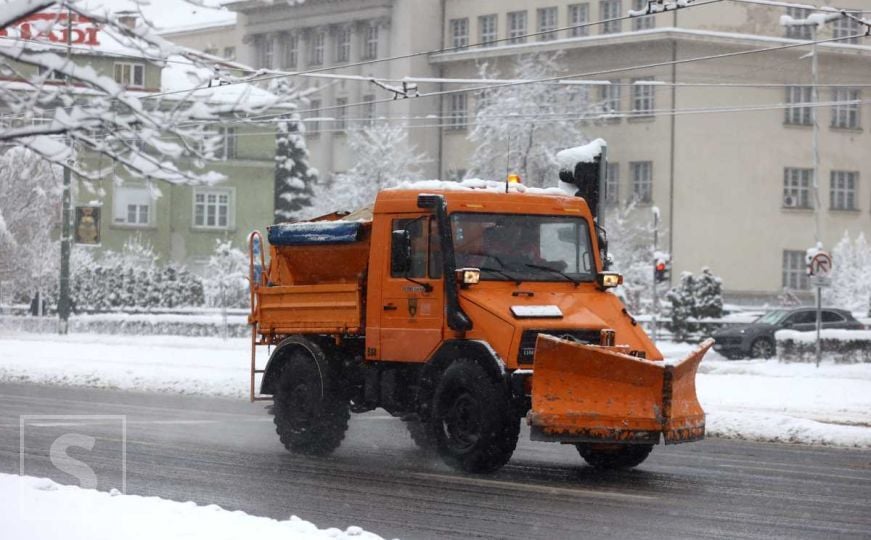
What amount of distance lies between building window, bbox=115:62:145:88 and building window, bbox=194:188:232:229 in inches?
2951

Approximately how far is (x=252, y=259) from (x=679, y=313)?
34.4m

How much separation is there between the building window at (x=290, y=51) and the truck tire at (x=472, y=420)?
79.1 metres

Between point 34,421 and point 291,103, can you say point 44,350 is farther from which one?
point 291,103

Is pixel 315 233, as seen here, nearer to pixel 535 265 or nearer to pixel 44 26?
pixel 535 265

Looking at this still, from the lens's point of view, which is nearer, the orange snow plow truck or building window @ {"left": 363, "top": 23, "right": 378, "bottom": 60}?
the orange snow plow truck

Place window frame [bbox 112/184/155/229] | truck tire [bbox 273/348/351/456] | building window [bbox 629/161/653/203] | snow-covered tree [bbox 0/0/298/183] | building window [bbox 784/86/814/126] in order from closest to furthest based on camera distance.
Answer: snow-covered tree [bbox 0/0/298/183] → truck tire [bbox 273/348/351/456] → building window [bbox 784/86/814/126] → building window [bbox 629/161/653/203] → window frame [bbox 112/184/155/229]

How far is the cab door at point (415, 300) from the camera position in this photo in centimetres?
1475

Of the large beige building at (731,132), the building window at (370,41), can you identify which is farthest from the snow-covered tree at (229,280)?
the building window at (370,41)

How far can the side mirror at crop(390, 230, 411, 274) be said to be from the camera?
14.7 metres

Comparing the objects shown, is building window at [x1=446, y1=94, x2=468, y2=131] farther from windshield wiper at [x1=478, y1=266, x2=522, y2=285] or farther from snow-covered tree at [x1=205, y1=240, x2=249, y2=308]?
windshield wiper at [x1=478, y1=266, x2=522, y2=285]

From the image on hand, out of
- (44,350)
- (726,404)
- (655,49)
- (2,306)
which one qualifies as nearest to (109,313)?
(2,306)

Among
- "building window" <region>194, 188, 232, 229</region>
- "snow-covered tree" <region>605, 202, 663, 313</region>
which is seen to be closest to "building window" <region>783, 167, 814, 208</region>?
"snow-covered tree" <region>605, 202, 663, 313</region>

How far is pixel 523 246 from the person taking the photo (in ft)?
49.4

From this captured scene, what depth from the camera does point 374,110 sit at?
88500 mm
